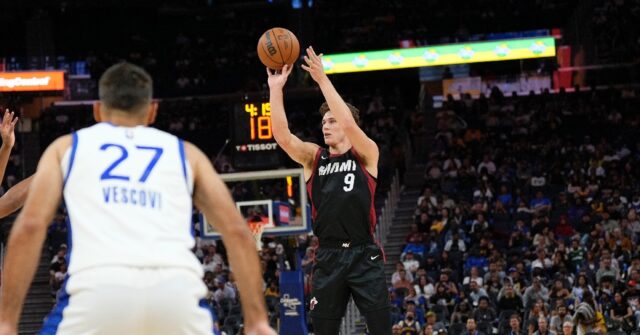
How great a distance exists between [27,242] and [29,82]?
102ft

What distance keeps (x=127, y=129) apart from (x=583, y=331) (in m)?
13.6

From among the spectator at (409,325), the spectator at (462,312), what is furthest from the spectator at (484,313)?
the spectator at (409,325)

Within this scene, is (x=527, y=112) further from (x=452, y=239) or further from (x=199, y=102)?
(x=199, y=102)

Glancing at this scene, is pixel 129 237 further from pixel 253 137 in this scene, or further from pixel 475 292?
pixel 475 292

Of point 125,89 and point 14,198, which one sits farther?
point 14,198

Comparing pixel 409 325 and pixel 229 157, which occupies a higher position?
pixel 229 157

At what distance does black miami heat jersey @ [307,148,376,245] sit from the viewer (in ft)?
27.9

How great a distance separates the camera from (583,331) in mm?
17188

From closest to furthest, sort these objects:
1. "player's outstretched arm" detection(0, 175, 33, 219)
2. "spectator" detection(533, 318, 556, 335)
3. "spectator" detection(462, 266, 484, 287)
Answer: "player's outstretched arm" detection(0, 175, 33, 219), "spectator" detection(533, 318, 556, 335), "spectator" detection(462, 266, 484, 287)

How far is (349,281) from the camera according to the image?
848cm

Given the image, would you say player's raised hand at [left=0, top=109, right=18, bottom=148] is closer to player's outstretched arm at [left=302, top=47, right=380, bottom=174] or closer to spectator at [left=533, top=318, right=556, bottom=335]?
player's outstretched arm at [left=302, top=47, right=380, bottom=174]

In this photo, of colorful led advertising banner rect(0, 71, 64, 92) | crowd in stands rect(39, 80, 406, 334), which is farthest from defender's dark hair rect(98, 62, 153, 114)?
colorful led advertising banner rect(0, 71, 64, 92)

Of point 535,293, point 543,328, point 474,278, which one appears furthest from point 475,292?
point 543,328

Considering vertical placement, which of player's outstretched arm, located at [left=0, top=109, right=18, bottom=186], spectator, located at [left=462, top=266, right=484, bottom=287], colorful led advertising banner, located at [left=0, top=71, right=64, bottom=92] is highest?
colorful led advertising banner, located at [left=0, top=71, right=64, bottom=92]
